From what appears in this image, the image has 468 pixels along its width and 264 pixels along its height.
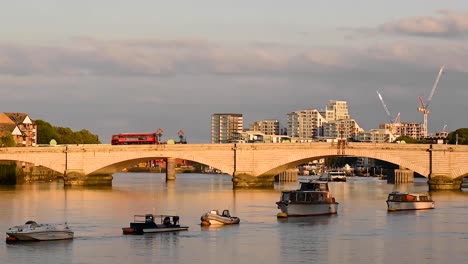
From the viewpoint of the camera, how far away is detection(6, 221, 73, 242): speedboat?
211ft

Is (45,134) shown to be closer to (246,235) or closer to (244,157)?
(244,157)

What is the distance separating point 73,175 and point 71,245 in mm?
74802

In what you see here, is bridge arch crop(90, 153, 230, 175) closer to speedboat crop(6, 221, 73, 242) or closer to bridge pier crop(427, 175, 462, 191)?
bridge pier crop(427, 175, 462, 191)

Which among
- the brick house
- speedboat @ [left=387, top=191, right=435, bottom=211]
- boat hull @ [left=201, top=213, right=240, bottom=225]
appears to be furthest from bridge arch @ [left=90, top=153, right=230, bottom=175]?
boat hull @ [left=201, top=213, right=240, bottom=225]

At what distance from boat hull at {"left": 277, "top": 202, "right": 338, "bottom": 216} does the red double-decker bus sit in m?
60.6

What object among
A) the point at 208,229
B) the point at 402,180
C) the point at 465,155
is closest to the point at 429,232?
the point at 208,229

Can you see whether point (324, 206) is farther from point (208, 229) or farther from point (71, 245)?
point (71, 245)

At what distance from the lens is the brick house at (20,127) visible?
18588 cm

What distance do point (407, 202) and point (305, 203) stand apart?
11455 millimetres

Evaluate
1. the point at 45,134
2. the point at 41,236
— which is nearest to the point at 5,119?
the point at 45,134

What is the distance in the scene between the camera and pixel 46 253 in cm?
Answer: 6019

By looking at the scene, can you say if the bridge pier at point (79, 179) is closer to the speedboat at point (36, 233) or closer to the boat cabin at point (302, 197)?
the boat cabin at point (302, 197)

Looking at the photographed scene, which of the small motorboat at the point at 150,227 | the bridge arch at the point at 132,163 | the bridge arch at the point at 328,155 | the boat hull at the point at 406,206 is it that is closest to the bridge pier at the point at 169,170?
the bridge arch at the point at 132,163

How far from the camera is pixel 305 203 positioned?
84.2m
